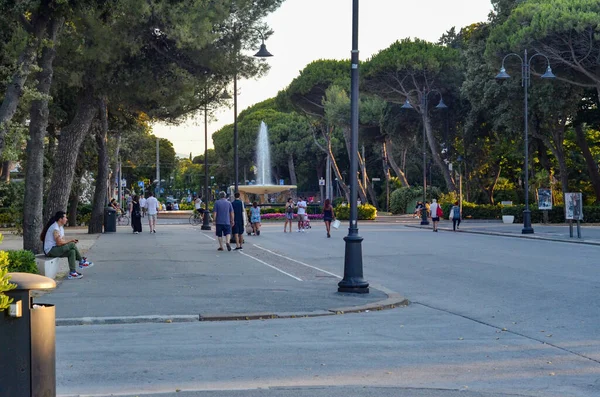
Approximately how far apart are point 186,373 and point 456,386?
233cm

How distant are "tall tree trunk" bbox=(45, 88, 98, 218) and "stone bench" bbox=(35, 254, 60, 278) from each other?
981cm

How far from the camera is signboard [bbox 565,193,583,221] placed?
106 feet

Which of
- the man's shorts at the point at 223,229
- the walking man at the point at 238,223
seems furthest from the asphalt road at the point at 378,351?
the walking man at the point at 238,223

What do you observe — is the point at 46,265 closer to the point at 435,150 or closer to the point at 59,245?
the point at 59,245

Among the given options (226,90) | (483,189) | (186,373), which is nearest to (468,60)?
(483,189)

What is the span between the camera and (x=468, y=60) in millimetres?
54938

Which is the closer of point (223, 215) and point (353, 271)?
point (353, 271)

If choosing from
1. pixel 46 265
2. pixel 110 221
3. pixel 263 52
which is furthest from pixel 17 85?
pixel 110 221

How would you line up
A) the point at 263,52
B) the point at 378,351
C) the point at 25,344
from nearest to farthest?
the point at 25,344
the point at 378,351
the point at 263,52

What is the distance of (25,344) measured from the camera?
5496 millimetres


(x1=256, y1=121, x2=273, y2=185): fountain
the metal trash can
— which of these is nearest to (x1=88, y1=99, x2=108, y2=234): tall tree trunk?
the metal trash can

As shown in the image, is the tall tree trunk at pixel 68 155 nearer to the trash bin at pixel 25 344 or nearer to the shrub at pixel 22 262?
the shrub at pixel 22 262

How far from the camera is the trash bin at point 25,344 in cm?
545

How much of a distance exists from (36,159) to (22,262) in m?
3.70
